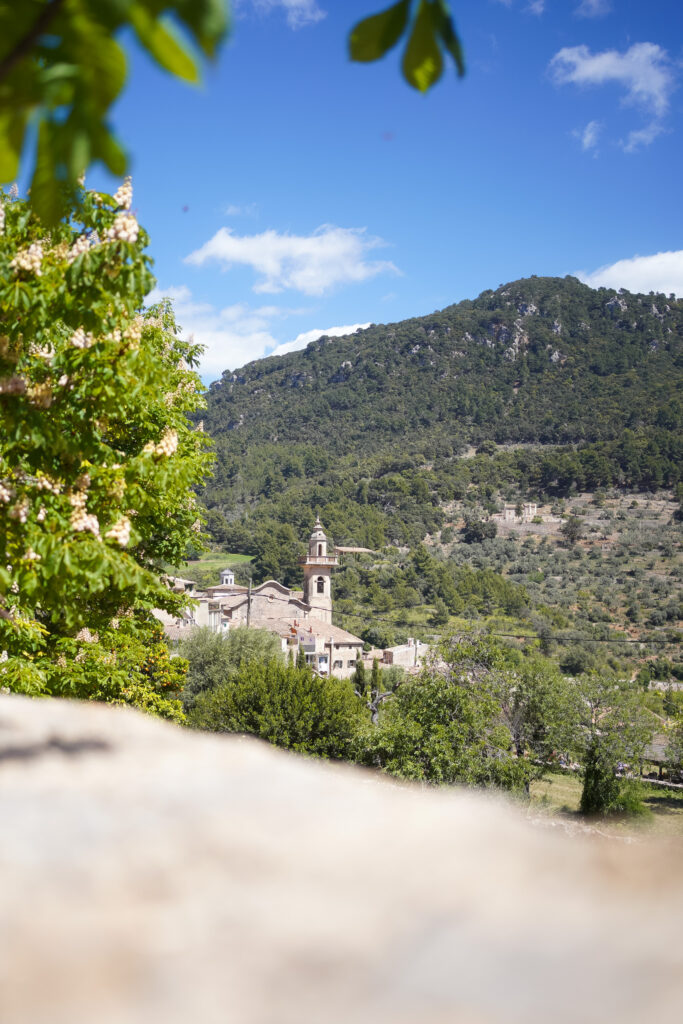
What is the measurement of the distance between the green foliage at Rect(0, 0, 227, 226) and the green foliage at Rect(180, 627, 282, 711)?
27699 millimetres

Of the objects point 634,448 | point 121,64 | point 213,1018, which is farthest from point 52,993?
point 634,448

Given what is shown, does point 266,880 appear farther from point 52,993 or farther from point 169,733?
point 169,733

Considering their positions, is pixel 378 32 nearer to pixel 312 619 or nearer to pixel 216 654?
pixel 216 654

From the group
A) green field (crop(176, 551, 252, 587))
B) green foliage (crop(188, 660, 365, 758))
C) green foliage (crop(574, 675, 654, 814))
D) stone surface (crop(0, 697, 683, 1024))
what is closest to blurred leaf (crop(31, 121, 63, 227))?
stone surface (crop(0, 697, 683, 1024))

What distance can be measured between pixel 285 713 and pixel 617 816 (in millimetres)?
10331

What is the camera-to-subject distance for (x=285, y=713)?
2189 centimetres

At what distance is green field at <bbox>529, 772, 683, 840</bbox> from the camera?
2036 cm

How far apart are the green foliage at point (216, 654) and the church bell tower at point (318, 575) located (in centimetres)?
1446

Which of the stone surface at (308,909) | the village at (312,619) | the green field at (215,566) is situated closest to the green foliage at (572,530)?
the village at (312,619)

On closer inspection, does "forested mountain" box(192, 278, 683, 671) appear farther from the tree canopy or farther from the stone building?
the tree canopy

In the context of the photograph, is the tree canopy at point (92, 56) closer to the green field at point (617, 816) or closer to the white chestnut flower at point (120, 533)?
the white chestnut flower at point (120, 533)

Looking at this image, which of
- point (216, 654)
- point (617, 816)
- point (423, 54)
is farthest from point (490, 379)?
point (423, 54)

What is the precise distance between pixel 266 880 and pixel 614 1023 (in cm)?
61

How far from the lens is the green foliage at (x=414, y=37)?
1117mm
